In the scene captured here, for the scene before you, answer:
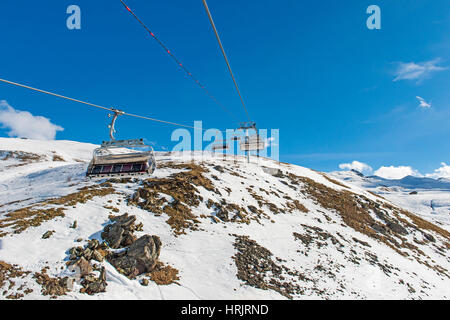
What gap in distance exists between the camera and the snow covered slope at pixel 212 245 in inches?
458

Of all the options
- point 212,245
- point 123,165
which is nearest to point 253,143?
point 212,245

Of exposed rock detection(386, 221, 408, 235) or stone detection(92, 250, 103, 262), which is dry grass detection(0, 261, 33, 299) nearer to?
stone detection(92, 250, 103, 262)

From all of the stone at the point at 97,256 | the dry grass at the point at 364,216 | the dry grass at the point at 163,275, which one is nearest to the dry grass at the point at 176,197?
the dry grass at the point at 163,275

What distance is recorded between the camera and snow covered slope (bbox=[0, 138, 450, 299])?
11.6 m

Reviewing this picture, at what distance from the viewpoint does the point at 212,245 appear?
18250 millimetres

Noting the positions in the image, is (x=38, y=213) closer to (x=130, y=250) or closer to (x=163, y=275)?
(x=130, y=250)

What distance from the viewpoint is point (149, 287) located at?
11.7m

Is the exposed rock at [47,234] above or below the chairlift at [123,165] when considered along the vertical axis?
below

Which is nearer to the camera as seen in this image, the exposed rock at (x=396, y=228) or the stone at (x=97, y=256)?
the stone at (x=97, y=256)

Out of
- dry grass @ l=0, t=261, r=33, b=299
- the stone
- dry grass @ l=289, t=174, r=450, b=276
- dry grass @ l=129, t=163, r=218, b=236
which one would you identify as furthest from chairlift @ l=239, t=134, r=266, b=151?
dry grass @ l=0, t=261, r=33, b=299

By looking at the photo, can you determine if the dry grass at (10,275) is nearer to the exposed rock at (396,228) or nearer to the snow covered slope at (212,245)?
the snow covered slope at (212,245)

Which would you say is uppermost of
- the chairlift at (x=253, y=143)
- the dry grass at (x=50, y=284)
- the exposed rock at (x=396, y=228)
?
the chairlift at (x=253, y=143)

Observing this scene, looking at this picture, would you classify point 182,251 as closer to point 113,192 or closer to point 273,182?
point 113,192

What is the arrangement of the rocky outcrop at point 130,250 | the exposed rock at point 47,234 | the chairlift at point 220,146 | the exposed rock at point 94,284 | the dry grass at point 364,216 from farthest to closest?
1. the chairlift at point 220,146
2. the dry grass at point 364,216
3. the exposed rock at point 47,234
4. the rocky outcrop at point 130,250
5. the exposed rock at point 94,284
